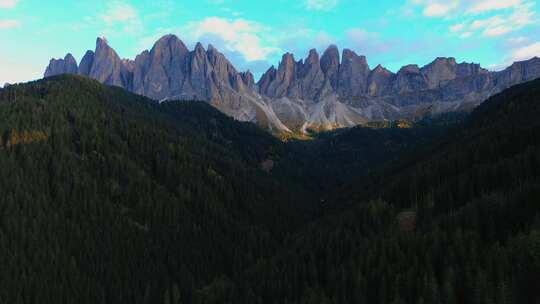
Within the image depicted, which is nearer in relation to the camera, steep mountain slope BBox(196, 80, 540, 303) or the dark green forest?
steep mountain slope BBox(196, 80, 540, 303)

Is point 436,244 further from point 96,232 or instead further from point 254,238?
point 96,232

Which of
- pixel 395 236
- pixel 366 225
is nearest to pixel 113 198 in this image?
pixel 366 225

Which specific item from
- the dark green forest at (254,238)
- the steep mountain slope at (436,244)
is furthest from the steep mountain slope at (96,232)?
the steep mountain slope at (436,244)

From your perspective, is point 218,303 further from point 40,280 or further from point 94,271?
point 40,280

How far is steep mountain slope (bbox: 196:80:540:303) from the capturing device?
9019 cm

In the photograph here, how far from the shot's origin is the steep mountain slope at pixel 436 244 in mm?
90188

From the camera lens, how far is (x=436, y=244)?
109 meters

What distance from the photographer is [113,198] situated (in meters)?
179

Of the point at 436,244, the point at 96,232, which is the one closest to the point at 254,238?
the point at 96,232

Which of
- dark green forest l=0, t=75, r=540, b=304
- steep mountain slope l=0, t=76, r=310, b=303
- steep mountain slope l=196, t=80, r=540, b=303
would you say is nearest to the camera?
steep mountain slope l=196, t=80, r=540, b=303

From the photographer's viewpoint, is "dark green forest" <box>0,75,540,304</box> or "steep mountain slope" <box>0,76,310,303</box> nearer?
"dark green forest" <box>0,75,540,304</box>

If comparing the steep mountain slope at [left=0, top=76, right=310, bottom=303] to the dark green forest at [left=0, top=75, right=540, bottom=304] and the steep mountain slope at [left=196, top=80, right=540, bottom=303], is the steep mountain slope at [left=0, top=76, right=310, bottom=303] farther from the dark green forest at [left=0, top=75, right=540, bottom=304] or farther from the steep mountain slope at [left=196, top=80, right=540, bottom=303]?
the steep mountain slope at [left=196, top=80, right=540, bottom=303]

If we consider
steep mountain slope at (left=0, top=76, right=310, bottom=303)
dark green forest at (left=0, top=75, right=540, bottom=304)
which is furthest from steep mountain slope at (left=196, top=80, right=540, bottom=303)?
steep mountain slope at (left=0, top=76, right=310, bottom=303)

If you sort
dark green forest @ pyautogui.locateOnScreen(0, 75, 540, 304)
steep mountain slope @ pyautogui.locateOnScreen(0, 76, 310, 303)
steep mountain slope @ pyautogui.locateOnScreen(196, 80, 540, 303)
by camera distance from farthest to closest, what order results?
steep mountain slope @ pyautogui.locateOnScreen(0, 76, 310, 303)
dark green forest @ pyautogui.locateOnScreen(0, 75, 540, 304)
steep mountain slope @ pyautogui.locateOnScreen(196, 80, 540, 303)
